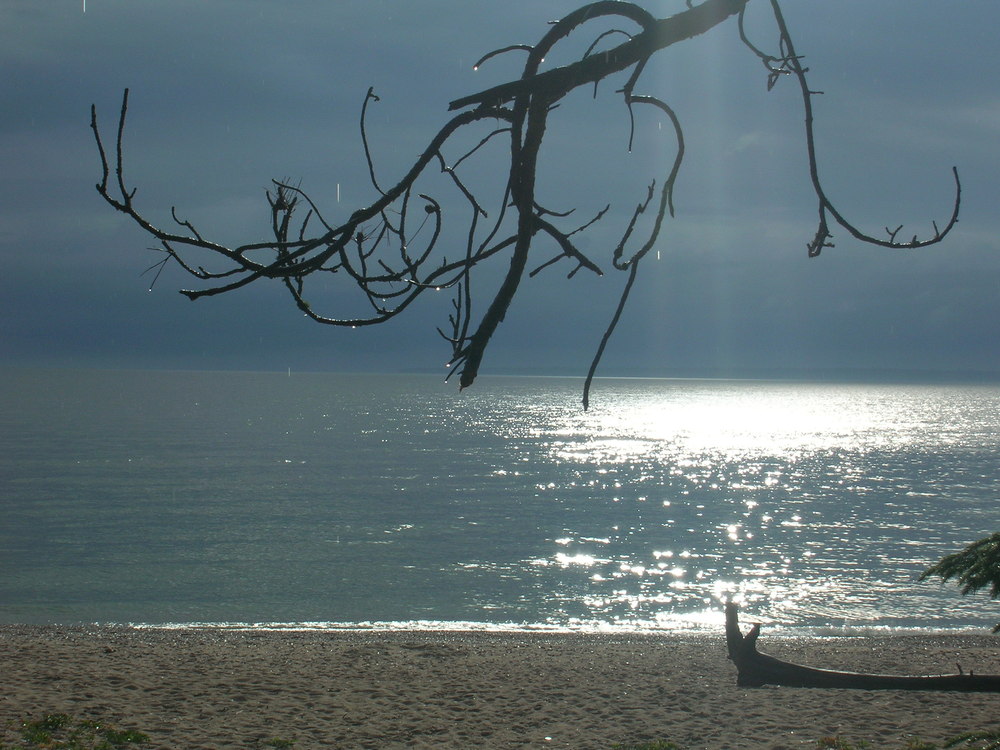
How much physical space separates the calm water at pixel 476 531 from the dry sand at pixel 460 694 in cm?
651

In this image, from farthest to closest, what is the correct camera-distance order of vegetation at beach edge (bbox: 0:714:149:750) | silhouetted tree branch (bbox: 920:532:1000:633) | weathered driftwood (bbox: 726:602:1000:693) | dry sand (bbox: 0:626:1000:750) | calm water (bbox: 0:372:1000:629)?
calm water (bbox: 0:372:1000:629)
dry sand (bbox: 0:626:1000:750)
vegetation at beach edge (bbox: 0:714:149:750)
silhouetted tree branch (bbox: 920:532:1000:633)
weathered driftwood (bbox: 726:602:1000:693)

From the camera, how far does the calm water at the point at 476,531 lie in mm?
33844

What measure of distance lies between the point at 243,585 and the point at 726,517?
34.8m

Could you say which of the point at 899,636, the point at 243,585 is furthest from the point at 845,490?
the point at 243,585

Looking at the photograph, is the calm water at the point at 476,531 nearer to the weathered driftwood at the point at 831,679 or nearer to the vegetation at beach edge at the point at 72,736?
the vegetation at beach edge at the point at 72,736

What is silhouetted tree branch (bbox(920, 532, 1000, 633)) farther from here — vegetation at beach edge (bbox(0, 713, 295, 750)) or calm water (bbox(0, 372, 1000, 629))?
calm water (bbox(0, 372, 1000, 629))

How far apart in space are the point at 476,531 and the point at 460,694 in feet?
106

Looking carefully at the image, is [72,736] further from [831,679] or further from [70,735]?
[831,679]

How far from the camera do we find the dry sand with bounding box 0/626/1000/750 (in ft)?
51.4

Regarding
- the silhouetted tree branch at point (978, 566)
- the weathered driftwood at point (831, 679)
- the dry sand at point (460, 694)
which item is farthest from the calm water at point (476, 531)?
the weathered driftwood at point (831, 679)

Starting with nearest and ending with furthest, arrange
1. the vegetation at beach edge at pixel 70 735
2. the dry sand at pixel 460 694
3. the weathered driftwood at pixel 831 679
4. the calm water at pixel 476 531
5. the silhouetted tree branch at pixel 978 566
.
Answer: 1. the weathered driftwood at pixel 831 679
2. the silhouetted tree branch at pixel 978 566
3. the vegetation at beach edge at pixel 70 735
4. the dry sand at pixel 460 694
5. the calm water at pixel 476 531

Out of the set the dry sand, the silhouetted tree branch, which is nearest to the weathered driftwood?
the silhouetted tree branch

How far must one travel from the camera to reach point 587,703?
18375 millimetres

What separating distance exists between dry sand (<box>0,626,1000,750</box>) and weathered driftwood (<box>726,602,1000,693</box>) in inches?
461
